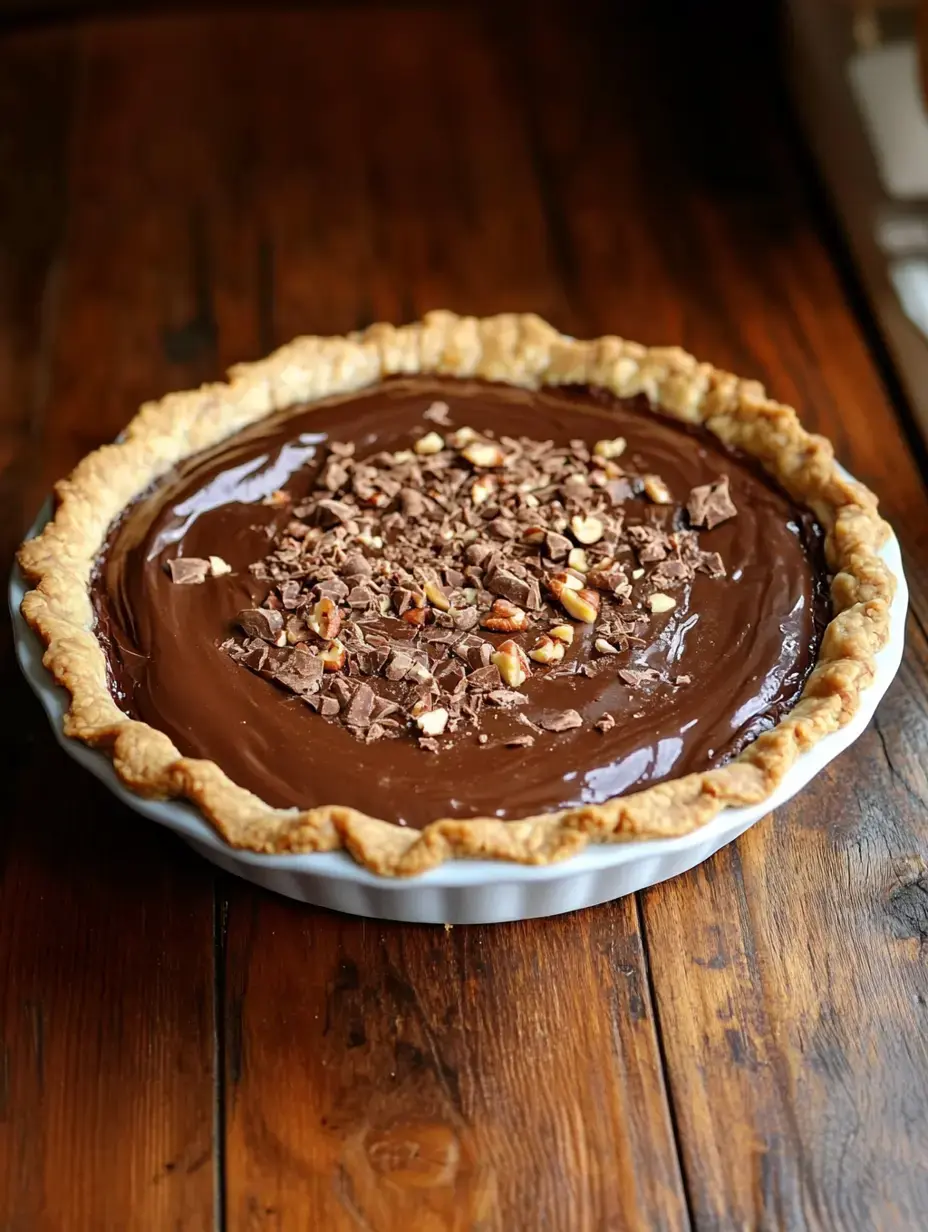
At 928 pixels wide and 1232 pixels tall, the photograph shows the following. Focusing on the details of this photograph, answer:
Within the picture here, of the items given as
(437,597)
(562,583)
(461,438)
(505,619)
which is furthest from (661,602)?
(461,438)

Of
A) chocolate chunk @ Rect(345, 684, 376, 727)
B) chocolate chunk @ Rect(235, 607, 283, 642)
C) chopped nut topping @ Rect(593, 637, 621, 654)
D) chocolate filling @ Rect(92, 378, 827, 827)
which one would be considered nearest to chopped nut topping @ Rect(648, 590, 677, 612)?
chocolate filling @ Rect(92, 378, 827, 827)

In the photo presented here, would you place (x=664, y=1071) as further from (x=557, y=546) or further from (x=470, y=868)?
(x=557, y=546)

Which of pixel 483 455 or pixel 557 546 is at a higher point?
pixel 483 455

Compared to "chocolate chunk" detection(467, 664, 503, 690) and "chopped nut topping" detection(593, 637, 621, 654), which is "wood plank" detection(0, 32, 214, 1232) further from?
A: "chopped nut topping" detection(593, 637, 621, 654)

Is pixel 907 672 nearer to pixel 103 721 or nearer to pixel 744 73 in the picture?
pixel 103 721

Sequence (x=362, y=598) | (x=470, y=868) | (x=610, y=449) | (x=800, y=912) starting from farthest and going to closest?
(x=610, y=449)
(x=362, y=598)
(x=800, y=912)
(x=470, y=868)

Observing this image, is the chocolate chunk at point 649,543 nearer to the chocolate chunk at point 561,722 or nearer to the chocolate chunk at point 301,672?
the chocolate chunk at point 561,722

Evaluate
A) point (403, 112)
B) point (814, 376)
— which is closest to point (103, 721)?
point (814, 376)
